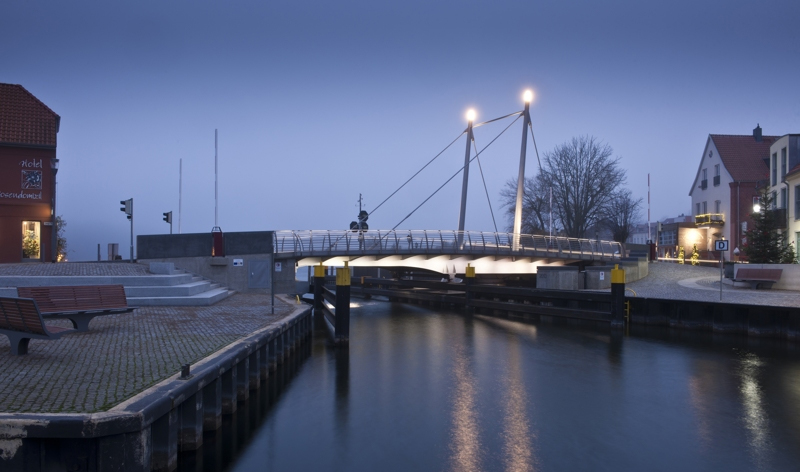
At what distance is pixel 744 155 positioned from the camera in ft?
165

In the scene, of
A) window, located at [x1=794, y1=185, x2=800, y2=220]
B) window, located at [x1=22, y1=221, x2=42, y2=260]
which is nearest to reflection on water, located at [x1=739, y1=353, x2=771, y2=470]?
window, located at [x1=794, y1=185, x2=800, y2=220]

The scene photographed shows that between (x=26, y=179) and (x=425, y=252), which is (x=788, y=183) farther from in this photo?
(x=26, y=179)

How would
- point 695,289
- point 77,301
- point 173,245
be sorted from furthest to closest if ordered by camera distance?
point 695,289 < point 173,245 < point 77,301

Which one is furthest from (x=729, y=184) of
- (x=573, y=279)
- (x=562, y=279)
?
(x=562, y=279)

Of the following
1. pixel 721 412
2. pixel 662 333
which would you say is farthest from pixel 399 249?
pixel 721 412

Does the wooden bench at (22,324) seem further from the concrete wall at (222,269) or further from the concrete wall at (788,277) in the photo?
the concrete wall at (788,277)

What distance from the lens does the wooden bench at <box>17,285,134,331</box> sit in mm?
11172

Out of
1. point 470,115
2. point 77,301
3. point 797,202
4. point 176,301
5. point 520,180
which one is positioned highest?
point 470,115

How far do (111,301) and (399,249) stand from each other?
19179 mm

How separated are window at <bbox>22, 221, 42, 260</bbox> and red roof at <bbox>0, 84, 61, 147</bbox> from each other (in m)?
3.84

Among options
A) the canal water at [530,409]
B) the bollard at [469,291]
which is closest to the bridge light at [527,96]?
the bollard at [469,291]

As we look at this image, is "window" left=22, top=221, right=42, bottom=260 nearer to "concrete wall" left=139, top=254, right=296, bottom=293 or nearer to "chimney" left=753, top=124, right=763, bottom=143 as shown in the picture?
"concrete wall" left=139, top=254, right=296, bottom=293

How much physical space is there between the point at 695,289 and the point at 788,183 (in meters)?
13.4

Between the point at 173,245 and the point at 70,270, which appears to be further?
the point at 173,245
